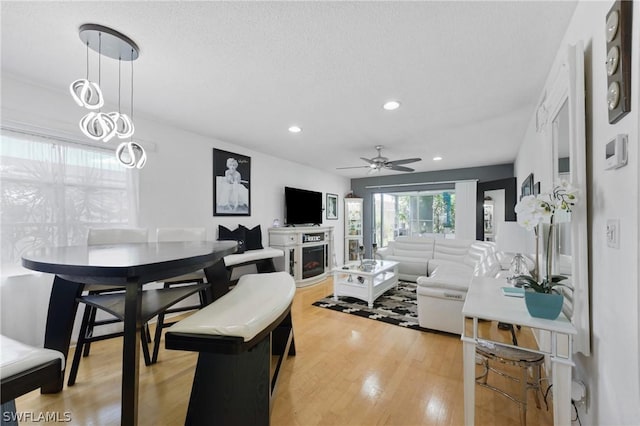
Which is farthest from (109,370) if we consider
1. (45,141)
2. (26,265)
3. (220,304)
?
(45,141)

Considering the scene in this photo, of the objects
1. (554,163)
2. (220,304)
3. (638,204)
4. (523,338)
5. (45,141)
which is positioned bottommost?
(523,338)

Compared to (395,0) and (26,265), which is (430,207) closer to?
(395,0)

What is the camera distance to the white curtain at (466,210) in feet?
19.2

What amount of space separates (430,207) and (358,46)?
587 centimetres

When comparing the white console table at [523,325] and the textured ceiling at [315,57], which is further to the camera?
the textured ceiling at [315,57]

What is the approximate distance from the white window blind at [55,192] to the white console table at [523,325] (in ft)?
11.0

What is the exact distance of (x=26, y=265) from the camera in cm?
119

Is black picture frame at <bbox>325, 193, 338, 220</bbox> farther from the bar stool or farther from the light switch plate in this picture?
the light switch plate

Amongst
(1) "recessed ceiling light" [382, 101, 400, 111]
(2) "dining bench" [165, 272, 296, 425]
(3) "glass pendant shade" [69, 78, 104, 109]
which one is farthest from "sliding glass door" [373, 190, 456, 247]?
(3) "glass pendant shade" [69, 78, 104, 109]

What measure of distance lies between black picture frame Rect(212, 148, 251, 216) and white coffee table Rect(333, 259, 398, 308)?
185 centimetres

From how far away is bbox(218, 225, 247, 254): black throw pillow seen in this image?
3.86 m

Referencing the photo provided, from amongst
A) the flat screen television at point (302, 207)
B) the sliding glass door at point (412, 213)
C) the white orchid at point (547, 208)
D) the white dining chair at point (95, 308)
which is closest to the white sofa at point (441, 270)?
the white orchid at point (547, 208)

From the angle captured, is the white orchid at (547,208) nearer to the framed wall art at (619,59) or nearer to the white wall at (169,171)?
the framed wall art at (619,59)

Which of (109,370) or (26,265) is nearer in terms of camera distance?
(26,265)
